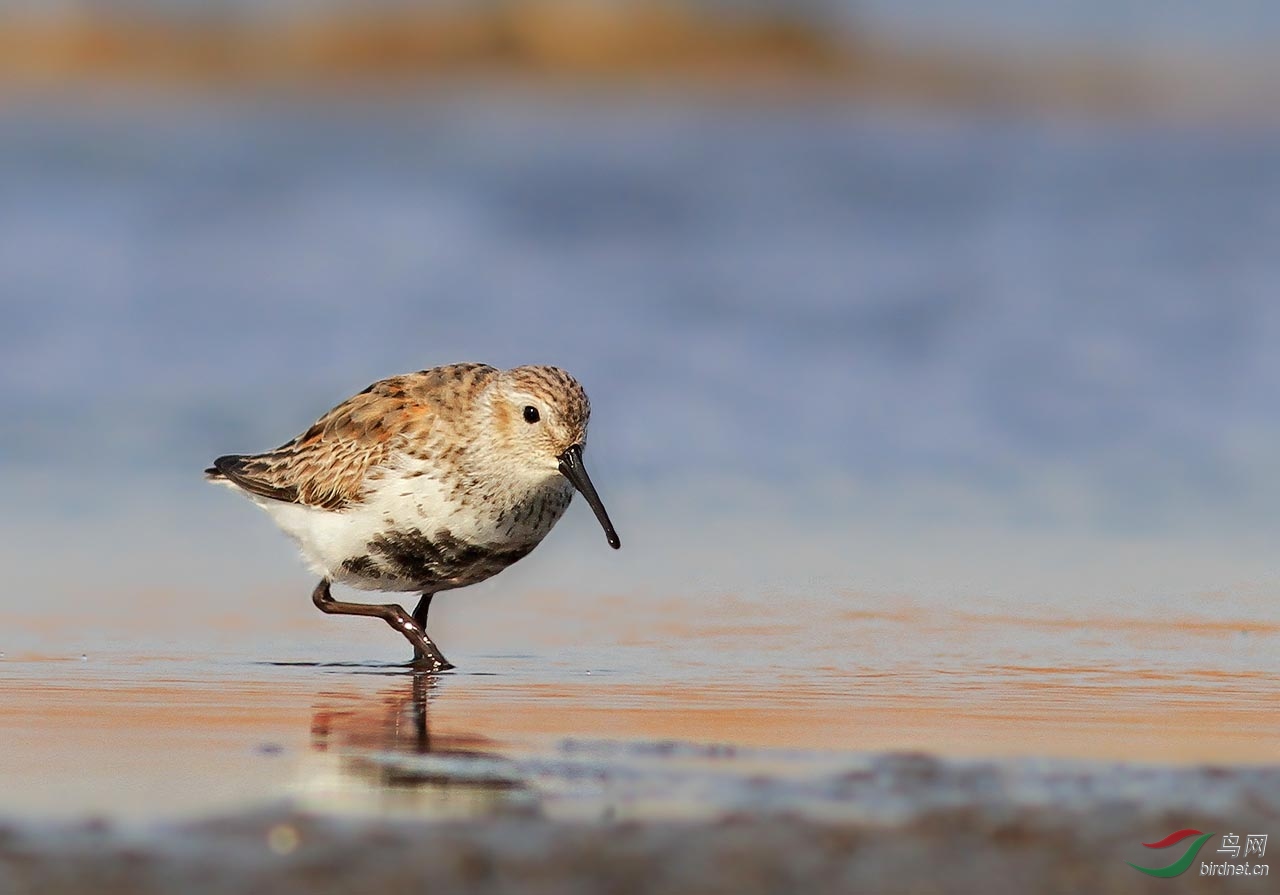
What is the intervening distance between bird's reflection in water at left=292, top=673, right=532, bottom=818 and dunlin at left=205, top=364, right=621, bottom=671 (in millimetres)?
1180

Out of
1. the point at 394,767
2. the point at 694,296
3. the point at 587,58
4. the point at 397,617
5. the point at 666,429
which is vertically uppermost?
the point at 587,58

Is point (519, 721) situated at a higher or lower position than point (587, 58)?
lower

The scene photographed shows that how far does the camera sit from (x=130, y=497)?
9266mm

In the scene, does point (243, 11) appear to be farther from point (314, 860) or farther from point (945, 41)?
point (314, 860)

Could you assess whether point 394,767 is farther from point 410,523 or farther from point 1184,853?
point 410,523

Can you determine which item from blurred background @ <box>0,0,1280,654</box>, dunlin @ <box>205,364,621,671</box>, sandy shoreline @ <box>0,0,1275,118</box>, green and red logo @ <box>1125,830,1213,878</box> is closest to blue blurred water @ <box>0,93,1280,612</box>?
blurred background @ <box>0,0,1280,654</box>

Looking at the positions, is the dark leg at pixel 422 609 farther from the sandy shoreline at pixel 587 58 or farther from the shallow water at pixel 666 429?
the sandy shoreline at pixel 587 58

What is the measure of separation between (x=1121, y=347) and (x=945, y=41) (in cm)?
840

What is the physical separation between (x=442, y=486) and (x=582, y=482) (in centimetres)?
52

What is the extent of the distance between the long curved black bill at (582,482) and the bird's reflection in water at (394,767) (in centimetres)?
123

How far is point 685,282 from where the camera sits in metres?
13.0

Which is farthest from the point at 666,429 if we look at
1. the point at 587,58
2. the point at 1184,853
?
the point at 587,58

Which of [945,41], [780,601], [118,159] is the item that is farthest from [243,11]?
[780,601]

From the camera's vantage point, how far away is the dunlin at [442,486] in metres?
6.93
